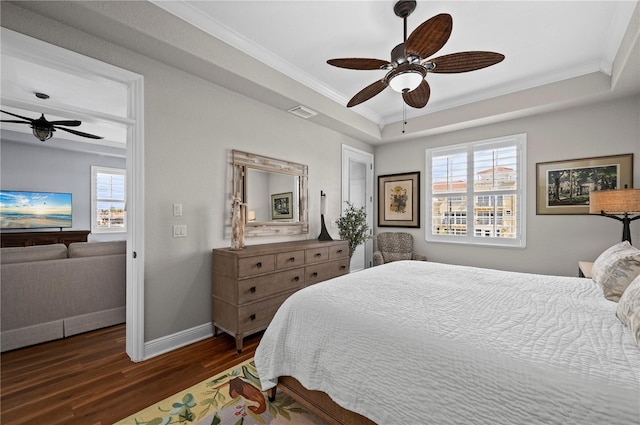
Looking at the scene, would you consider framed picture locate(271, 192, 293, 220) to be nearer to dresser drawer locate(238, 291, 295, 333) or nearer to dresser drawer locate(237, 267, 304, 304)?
dresser drawer locate(237, 267, 304, 304)

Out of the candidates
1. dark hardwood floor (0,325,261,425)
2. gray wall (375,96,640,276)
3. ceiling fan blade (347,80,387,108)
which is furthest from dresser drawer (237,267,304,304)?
gray wall (375,96,640,276)

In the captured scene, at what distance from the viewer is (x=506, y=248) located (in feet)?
12.4

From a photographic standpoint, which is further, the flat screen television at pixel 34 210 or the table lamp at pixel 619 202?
the flat screen television at pixel 34 210

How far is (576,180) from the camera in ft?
10.9

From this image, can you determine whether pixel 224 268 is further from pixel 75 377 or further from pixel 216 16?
pixel 216 16

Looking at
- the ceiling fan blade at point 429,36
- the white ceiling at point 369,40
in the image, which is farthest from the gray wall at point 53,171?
the ceiling fan blade at point 429,36

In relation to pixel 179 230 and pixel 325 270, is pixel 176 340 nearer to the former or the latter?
pixel 179 230

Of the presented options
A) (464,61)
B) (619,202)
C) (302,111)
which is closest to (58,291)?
(302,111)

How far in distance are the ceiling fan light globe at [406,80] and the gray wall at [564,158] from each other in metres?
2.47

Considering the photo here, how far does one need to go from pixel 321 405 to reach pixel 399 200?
3759 millimetres

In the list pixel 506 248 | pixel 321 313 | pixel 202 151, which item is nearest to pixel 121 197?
pixel 202 151

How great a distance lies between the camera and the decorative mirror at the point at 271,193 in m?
3.09

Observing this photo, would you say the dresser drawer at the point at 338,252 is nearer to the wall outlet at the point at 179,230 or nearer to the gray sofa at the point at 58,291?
the wall outlet at the point at 179,230

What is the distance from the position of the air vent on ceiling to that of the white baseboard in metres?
2.61
